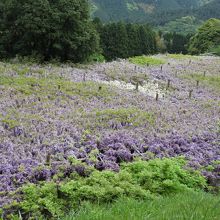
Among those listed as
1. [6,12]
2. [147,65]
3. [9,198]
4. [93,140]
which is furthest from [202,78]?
[9,198]

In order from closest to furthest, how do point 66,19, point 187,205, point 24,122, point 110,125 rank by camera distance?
point 187,205, point 24,122, point 110,125, point 66,19

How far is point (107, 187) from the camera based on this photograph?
938cm

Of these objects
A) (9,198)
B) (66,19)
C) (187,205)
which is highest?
(66,19)

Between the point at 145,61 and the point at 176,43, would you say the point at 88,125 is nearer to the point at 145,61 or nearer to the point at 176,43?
the point at 145,61

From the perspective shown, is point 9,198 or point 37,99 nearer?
point 9,198

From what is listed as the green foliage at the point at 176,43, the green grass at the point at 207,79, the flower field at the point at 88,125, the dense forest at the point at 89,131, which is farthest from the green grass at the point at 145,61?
the green foliage at the point at 176,43

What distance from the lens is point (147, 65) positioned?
34375 mm

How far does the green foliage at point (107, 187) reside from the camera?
340 inches

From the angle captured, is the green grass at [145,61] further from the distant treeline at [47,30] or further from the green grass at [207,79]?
the distant treeline at [47,30]

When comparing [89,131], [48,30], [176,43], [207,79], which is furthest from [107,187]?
[176,43]

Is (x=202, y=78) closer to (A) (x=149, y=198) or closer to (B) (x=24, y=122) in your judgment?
(B) (x=24, y=122)

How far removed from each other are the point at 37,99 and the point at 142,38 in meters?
63.9

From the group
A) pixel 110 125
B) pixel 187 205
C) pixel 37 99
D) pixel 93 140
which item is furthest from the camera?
pixel 37 99

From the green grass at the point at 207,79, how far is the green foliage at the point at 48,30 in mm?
8154
